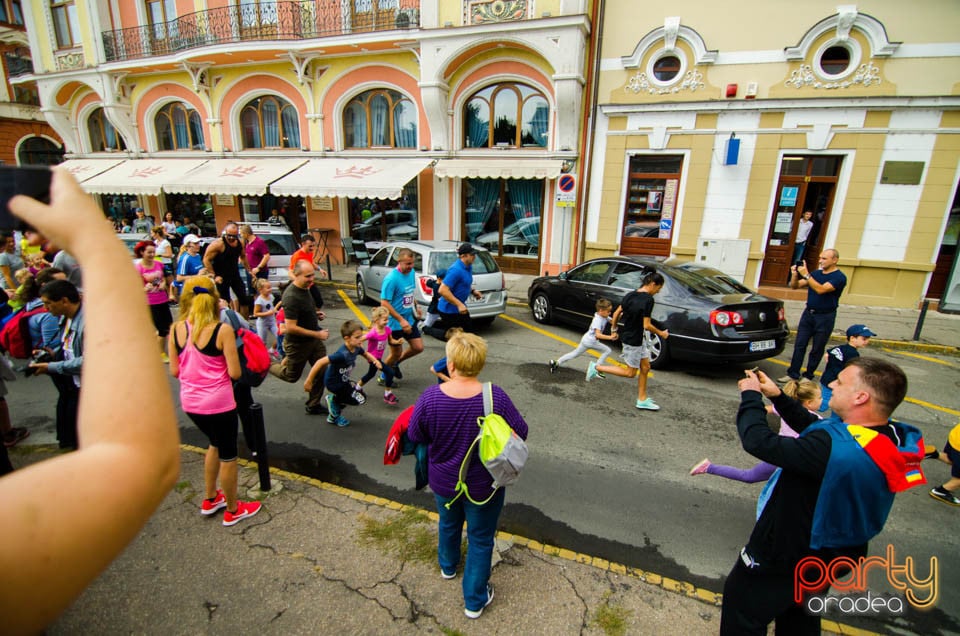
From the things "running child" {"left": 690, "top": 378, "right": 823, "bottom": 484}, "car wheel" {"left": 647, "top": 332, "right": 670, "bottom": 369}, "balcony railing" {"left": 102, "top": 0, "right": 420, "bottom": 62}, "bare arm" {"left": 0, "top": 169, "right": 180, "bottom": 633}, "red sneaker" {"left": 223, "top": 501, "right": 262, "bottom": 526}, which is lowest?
"red sneaker" {"left": 223, "top": 501, "right": 262, "bottom": 526}

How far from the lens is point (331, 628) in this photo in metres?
2.69

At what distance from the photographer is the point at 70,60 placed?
56.8 ft

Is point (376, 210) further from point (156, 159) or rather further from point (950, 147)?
point (950, 147)

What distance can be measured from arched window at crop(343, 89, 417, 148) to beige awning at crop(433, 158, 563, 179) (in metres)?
2.02

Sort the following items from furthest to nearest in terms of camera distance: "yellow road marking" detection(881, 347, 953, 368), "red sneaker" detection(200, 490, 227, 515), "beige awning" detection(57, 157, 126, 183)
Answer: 1. "beige awning" detection(57, 157, 126, 183)
2. "yellow road marking" detection(881, 347, 953, 368)
3. "red sneaker" detection(200, 490, 227, 515)

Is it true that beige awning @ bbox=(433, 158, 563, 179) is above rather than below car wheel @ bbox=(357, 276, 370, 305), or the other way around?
above

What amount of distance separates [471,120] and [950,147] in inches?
463

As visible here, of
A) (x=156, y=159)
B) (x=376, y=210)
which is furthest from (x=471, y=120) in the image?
(x=156, y=159)

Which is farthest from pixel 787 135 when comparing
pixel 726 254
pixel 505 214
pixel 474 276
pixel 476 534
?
pixel 476 534

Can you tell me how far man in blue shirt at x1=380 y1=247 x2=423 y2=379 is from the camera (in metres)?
5.91

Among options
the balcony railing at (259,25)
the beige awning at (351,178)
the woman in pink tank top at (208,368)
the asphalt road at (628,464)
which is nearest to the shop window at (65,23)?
the balcony railing at (259,25)

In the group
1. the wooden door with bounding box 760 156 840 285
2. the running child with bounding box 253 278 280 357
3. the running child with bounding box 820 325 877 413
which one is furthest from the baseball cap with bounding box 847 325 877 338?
the wooden door with bounding box 760 156 840 285

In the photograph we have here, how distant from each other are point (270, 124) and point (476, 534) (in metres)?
17.6

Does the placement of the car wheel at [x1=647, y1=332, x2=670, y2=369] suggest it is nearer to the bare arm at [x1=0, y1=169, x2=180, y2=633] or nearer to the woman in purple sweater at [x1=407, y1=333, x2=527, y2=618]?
the woman in purple sweater at [x1=407, y1=333, x2=527, y2=618]
